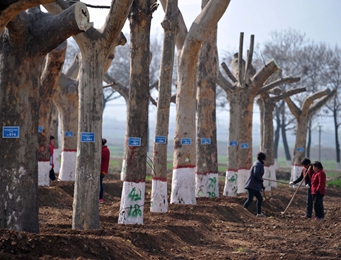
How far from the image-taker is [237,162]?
21.0 m

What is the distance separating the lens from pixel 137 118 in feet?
41.7

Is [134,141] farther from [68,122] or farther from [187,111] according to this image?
[68,122]

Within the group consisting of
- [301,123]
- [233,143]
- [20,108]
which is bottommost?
[233,143]

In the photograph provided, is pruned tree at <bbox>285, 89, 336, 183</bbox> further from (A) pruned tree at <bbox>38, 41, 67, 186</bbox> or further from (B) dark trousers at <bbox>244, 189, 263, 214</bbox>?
(A) pruned tree at <bbox>38, 41, 67, 186</bbox>

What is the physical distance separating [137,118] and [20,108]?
3.28 m

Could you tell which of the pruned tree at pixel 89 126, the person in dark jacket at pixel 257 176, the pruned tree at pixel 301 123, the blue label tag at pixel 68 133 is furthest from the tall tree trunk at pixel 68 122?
the pruned tree at pixel 89 126

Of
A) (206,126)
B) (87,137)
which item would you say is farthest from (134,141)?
(206,126)

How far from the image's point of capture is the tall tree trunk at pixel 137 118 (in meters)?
12.7

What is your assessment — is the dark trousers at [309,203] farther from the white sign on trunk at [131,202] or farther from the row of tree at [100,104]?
the white sign on trunk at [131,202]

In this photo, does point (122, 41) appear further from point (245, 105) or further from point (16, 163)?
point (245, 105)

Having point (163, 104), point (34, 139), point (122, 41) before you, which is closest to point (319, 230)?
point (163, 104)

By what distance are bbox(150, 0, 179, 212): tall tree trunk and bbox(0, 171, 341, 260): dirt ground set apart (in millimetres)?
399

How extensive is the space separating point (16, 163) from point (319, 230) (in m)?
8.37

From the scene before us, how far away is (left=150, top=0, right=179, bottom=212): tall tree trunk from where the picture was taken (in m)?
14.6
